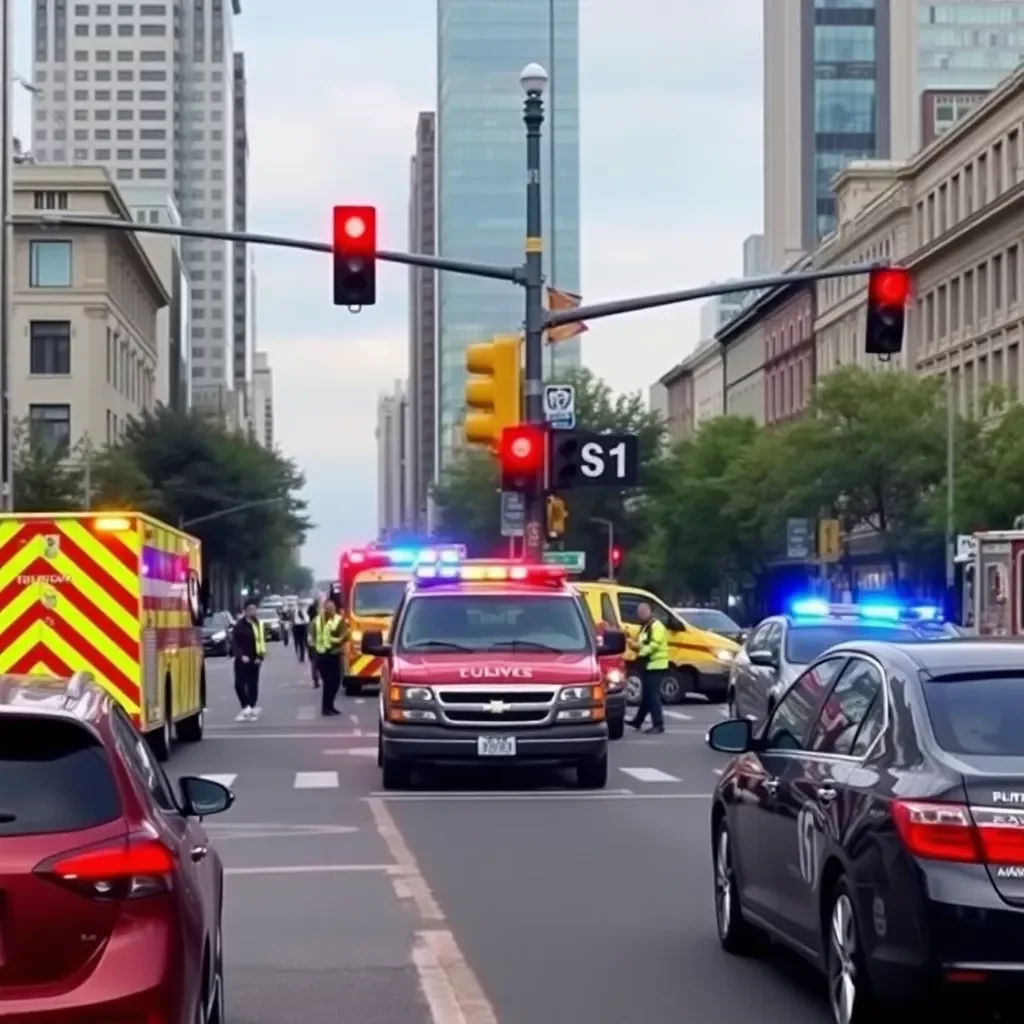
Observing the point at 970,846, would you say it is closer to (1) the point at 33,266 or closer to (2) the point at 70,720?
(2) the point at 70,720

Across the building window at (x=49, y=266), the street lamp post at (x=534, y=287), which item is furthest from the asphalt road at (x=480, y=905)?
the building window at (x=49, y=266)

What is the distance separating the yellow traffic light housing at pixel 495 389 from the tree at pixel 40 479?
172 feet

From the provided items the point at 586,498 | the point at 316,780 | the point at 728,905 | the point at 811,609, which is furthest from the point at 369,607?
the point at 586,498

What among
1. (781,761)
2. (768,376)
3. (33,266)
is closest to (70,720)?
(781,761)

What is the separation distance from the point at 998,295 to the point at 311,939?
72179 mm

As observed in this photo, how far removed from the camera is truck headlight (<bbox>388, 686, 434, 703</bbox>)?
20.8m

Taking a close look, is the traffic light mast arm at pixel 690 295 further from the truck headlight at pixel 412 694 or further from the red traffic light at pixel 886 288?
the truck headlight at pixel 412 694

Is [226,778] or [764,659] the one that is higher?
[764,659]

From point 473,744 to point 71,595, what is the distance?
16.1ft

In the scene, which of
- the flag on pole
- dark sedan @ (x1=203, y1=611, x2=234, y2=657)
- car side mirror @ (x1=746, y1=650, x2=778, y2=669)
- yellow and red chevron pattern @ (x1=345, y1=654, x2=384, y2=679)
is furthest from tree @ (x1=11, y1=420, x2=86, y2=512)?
car side mirror @ (x1=746, y1=650, x2=778, y2=669)

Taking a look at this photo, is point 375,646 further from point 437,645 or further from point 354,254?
point 354,254

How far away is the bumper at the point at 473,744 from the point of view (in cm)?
2084

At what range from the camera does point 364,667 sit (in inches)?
1647

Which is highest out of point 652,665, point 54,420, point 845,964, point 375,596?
point 54,420
